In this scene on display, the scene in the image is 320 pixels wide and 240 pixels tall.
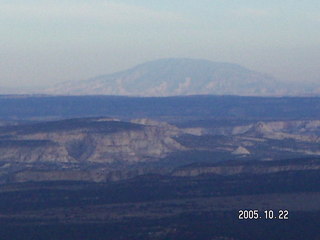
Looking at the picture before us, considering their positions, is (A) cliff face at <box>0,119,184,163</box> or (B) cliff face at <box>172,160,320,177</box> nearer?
(B) cliff face at <box>172,160,320,177</box>

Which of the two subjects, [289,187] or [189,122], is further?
[189,122]

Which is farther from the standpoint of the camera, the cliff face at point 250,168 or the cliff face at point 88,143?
the cliff face at point 88,143

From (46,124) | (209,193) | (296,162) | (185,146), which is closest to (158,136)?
(185,146)

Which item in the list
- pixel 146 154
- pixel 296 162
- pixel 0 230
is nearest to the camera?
pixel 0 230

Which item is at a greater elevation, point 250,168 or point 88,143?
point 88,143

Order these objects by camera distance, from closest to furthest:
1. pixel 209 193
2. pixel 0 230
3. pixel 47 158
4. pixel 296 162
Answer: pixel 0 230
pixel 209 193
pixel 296 162
pixel 47 158

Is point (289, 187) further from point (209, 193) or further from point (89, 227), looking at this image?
point (89, 227)

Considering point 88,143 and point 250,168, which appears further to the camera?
point 88,143
